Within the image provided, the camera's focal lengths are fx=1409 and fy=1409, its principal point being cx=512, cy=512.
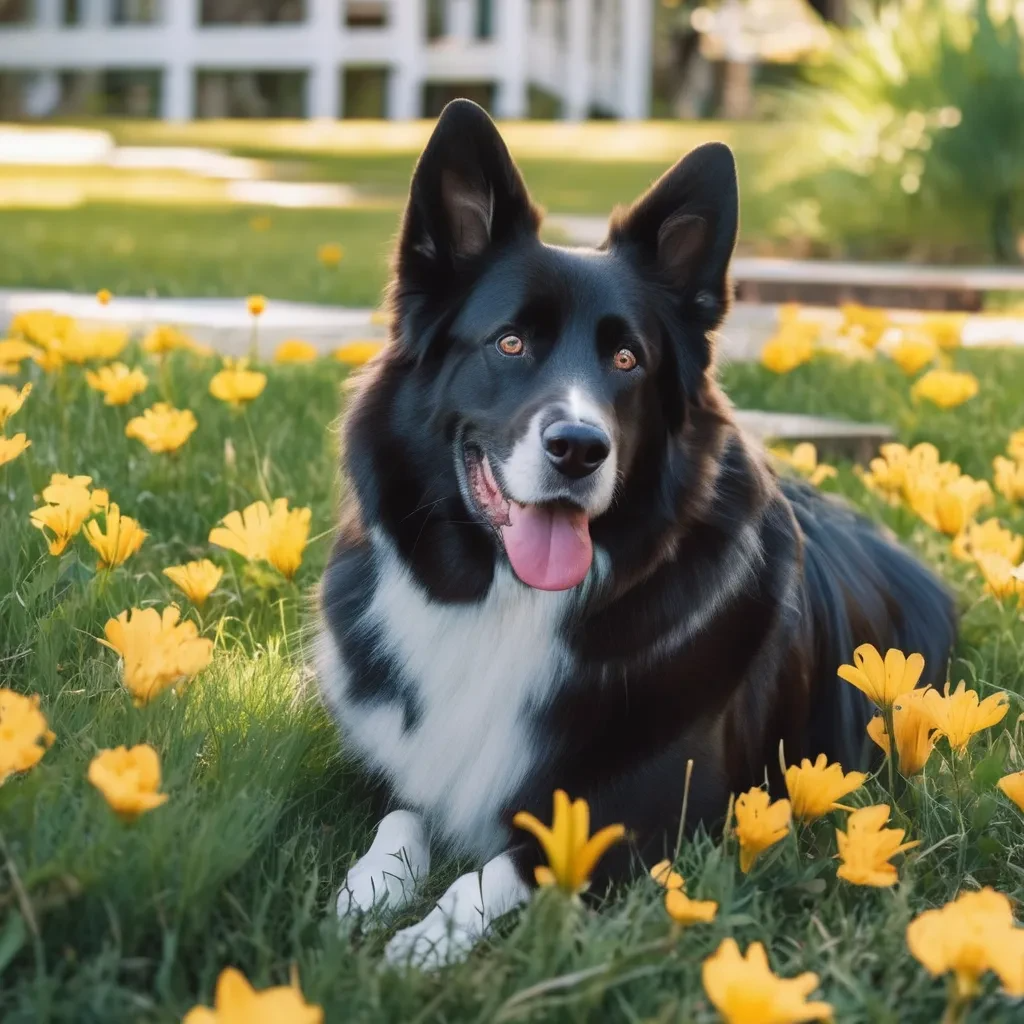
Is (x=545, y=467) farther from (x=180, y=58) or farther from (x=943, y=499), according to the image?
(x=180, y=58)

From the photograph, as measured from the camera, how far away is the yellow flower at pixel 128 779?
1812 mm

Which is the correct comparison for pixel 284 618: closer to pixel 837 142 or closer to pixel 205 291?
pixel 205 291

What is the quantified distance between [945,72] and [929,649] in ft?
29.2

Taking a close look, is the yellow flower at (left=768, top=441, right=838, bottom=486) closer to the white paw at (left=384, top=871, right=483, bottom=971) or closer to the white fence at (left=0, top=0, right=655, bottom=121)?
the white paw at (left=384, top=871, right=483, bottom=971)

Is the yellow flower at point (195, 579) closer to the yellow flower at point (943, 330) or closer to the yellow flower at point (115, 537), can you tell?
the yellow flower at point (115, 537)

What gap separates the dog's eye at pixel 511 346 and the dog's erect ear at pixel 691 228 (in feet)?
1.20

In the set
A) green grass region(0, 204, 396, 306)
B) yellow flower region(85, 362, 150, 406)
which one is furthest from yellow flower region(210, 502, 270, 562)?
green grass region(0, 204, 396, 306)

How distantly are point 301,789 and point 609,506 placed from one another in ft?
2.57

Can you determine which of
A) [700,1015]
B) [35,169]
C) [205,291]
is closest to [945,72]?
[205,291]

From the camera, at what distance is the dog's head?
8.66 feet

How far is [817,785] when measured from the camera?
2.17 meters

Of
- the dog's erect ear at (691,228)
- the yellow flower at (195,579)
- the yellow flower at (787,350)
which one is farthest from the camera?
the yellow flower at (787,350)

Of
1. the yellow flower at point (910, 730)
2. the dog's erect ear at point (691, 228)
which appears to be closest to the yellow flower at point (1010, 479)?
the dog's erect ear at point (691, 228)

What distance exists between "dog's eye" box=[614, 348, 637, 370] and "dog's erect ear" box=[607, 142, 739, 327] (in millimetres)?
252
